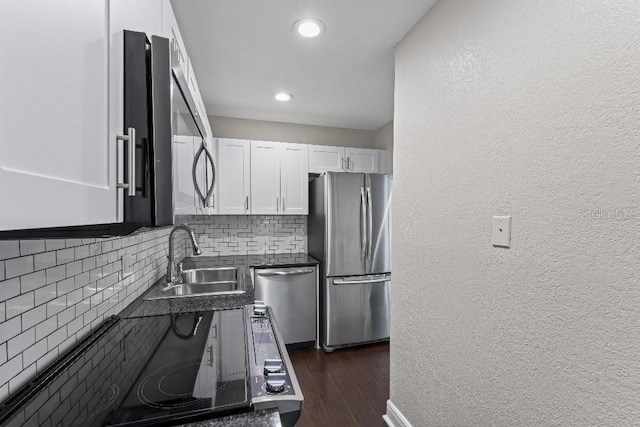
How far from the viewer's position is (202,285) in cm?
224

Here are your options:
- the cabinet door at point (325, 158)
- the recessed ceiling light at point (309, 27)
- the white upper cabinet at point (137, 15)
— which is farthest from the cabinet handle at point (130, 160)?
the cabinet door at point (325, 158)

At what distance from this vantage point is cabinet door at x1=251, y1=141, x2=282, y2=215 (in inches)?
127

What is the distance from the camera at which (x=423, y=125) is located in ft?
5.39

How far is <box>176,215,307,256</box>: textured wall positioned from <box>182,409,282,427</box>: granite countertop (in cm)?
282

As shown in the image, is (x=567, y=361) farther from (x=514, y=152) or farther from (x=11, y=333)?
(x=11, y=333)

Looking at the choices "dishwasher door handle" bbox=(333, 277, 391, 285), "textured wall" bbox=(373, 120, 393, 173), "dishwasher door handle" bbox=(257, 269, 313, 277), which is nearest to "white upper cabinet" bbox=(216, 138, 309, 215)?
"dishwasher door handle" bbox=(257, 269, 313, 277)

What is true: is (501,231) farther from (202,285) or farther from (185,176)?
(202,285)

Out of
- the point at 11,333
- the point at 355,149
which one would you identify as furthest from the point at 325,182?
the point at 11,333

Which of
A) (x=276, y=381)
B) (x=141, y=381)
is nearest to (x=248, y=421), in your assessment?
(x=276, y=381)

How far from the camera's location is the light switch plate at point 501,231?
1.12 meters

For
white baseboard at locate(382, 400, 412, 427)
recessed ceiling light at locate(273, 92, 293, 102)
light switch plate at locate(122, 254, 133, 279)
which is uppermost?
recessed ceiling light at locate(273, 92, 293, 102)

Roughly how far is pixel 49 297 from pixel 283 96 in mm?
2354

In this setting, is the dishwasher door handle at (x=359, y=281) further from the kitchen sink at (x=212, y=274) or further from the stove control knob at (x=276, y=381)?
the stove control knob at (x=276, y=381)

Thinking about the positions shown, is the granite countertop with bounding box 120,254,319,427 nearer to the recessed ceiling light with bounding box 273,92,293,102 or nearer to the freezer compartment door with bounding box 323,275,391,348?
the freezer compartment door with bounding box 323,275,391,348
